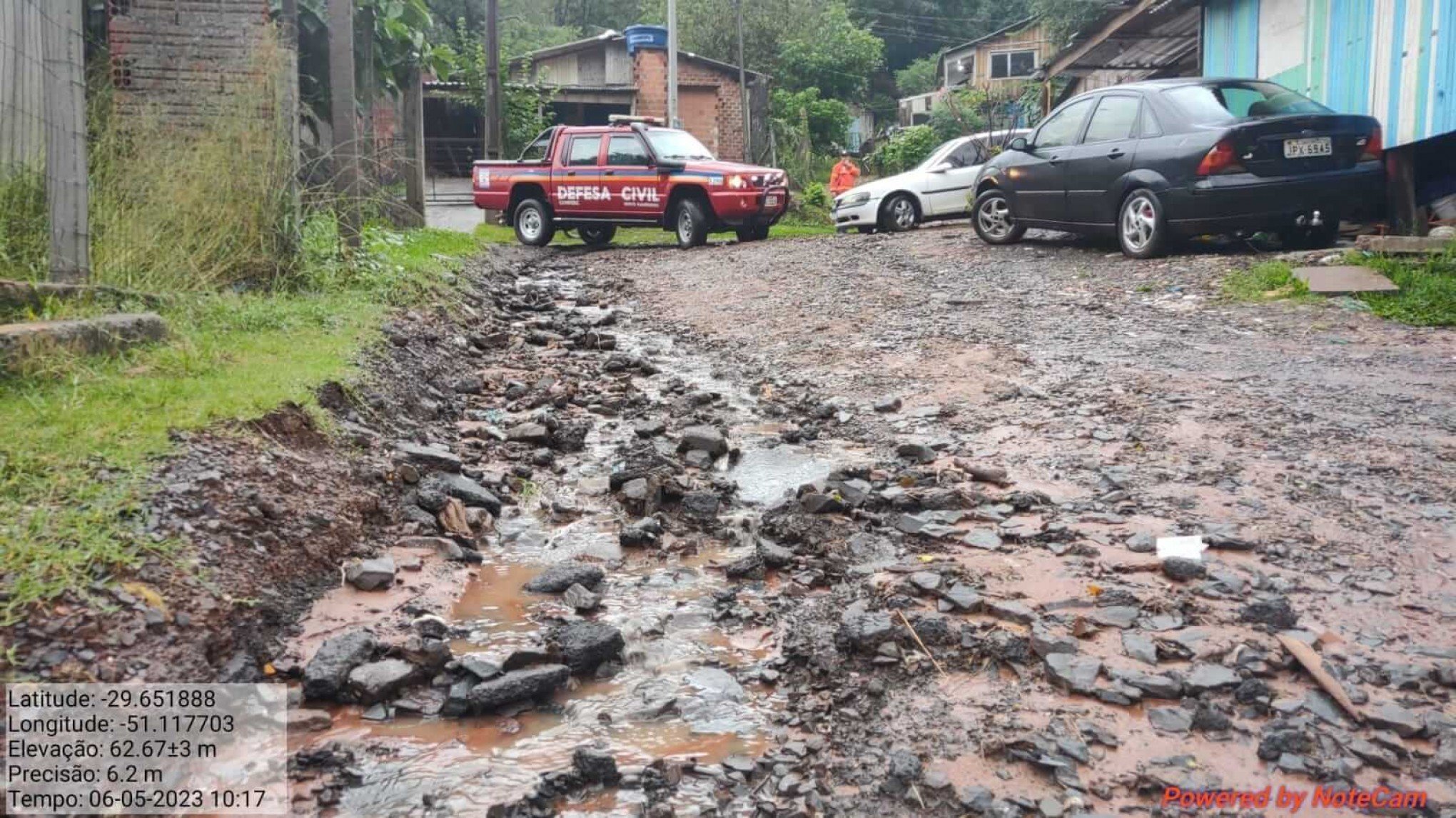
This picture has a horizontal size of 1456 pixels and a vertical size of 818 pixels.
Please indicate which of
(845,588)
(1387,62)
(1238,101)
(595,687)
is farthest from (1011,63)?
(595,687)

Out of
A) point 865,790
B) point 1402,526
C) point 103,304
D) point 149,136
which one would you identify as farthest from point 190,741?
point 149,136

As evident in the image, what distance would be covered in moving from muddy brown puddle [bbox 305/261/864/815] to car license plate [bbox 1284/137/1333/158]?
6.17 m

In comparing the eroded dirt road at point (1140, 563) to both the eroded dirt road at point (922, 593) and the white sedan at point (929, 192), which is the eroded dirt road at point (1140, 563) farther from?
the white sedan at point (929, 192)

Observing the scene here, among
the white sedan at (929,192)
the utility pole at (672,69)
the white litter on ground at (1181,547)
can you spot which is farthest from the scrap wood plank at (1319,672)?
the utility pole at (672,69)

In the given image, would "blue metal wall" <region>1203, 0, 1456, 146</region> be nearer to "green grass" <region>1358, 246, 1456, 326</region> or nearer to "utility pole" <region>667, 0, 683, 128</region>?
"green grass" <region>1358, 246, 1456, 326</region>

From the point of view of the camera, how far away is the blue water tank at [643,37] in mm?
31562

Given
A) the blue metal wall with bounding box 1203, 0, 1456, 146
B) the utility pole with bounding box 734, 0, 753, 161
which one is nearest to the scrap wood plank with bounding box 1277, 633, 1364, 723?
the blue metal wall with bounding box 1203, 0, 1456, 146

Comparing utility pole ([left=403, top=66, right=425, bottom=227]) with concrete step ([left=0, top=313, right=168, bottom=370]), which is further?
utility pole ([left=403, top=66, right=425, bottom=227])

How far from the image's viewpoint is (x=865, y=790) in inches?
97.1

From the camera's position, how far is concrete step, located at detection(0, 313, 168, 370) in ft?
13.7

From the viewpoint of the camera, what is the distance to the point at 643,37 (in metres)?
31.6

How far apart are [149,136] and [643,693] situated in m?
5.38

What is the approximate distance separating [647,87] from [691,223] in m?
18.4

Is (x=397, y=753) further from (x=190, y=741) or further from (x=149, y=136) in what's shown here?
(x=149, y=136)
